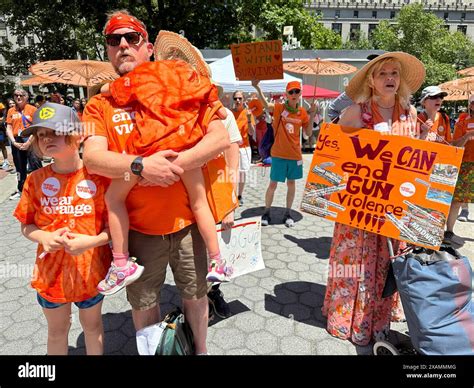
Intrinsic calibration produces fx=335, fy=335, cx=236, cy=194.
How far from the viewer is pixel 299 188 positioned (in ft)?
24.8

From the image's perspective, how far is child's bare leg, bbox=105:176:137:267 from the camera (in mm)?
1714

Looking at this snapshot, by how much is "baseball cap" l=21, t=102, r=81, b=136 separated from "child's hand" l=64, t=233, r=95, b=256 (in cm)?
55

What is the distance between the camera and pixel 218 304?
10.2ft

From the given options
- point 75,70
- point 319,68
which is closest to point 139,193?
point 319,68

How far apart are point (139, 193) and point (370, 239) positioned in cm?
178

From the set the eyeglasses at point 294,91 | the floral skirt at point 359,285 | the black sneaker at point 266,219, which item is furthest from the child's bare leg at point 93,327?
the eyeglasses at point 294,91

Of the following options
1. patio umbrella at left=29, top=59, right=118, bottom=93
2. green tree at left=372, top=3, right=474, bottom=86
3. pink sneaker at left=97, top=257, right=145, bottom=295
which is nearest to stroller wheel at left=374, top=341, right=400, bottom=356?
pink sneaker at left=97, top=257, right=145, bottom=295

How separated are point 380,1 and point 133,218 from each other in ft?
329

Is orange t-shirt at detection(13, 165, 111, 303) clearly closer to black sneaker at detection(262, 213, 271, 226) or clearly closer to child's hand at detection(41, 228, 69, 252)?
child's hand at detection(41, 228, 69, 252)

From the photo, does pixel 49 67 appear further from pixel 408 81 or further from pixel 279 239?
pixel 408 81

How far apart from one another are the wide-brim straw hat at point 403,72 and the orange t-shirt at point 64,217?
2012mm

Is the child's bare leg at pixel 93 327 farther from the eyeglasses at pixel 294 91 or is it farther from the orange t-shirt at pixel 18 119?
the orange t-shirt at pixel 18 119

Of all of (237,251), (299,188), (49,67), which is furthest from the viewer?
(299,188)

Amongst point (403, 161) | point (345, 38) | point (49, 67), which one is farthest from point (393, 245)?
point (345, 38)
